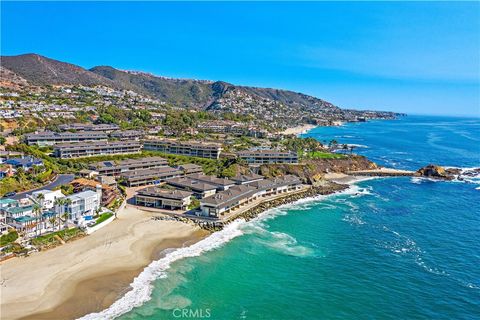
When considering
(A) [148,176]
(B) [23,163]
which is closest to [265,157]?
(A) [148,176]

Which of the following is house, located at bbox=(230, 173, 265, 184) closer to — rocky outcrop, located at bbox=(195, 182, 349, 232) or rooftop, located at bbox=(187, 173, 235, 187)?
rooftop, located at bbox=(187, 173, 235, 187)

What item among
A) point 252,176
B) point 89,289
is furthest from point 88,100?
Result: point 89,289

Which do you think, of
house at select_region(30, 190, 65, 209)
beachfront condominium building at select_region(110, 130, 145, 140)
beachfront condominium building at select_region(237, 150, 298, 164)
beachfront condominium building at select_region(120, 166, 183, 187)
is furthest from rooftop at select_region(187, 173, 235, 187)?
beachfront condominium building at select_region(110, 130, 145, 140)

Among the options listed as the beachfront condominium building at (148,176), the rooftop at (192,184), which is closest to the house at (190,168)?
Answer: the beachfront condominium building at (148,176)

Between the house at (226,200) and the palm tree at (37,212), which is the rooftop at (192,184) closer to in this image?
the house at (226,200)

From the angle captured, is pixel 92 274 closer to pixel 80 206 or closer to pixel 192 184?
pixel 80 206
